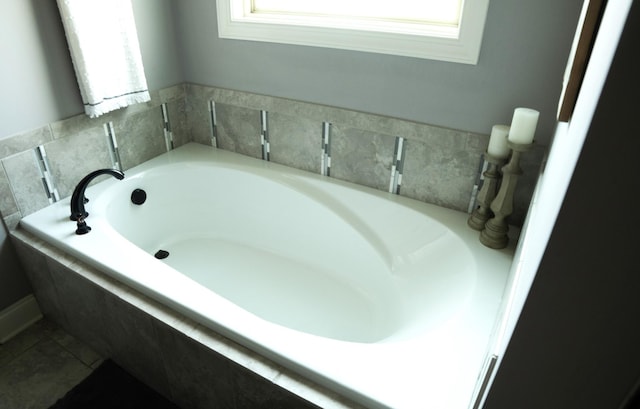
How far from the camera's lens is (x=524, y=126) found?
4.43ft

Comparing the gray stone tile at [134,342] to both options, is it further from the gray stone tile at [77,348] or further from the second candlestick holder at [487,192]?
the second candlestick holder at [487,192]

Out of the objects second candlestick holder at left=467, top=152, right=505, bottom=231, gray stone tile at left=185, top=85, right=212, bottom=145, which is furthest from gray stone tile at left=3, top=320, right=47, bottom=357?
second candlestick holder at left=467, top=152, right=505, bottom=231

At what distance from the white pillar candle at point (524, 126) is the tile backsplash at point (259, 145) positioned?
18cm

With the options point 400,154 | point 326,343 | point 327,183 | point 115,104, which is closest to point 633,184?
point 326,343

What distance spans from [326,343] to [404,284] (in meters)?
0.58

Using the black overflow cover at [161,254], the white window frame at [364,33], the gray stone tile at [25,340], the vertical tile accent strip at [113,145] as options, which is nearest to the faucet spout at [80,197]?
the vertical tile accent strip at [113,145]

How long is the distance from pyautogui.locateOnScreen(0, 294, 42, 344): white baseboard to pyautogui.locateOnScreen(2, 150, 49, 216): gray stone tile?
0.43 meters

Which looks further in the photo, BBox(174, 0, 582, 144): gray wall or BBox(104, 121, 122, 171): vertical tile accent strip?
BBox(104, 121, 122, 171): vertical tile accent strip

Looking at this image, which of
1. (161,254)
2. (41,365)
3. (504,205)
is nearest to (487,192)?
(504,205)

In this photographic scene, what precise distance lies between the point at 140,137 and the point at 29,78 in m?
0.57

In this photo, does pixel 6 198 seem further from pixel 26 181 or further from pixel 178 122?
pixel 178 122

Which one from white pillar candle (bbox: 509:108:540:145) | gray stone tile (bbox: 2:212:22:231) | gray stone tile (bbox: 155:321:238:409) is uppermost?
white pillar candle (bbox: 509:108:540:145)

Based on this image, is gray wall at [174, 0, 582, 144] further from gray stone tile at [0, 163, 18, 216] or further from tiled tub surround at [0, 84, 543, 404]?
gray stone tile at [0, 163, 18, 216]

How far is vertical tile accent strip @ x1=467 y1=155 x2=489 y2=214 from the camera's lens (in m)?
1.62
